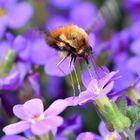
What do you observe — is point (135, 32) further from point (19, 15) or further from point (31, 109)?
point (31, 109)

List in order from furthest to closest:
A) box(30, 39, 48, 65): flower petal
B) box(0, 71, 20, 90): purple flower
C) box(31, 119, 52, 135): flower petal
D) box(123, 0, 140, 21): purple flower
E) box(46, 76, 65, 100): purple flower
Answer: box(123, 0, 140, 21): purple flower
box(46, 76, 65, 100): purple flower
box(30, 39, 48, 65): flower petal
box(0, 71, 20, 90): purple flower
box(31, 119, 52, 135): flower petal

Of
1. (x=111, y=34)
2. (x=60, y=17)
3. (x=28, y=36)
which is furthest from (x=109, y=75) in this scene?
(x=60, y=17)

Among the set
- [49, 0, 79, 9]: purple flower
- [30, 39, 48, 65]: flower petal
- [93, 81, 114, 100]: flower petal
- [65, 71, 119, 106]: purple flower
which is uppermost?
[49, 0, 79, 9]: purple flower

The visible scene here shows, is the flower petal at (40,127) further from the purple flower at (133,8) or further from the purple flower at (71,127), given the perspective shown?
the purple flower at (133,8)

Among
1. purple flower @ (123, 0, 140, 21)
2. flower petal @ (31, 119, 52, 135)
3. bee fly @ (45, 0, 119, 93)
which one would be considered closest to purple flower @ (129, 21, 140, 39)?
purple flower @ (123, 0, 140, 21)

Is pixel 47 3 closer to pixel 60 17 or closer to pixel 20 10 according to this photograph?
pixel 60 17

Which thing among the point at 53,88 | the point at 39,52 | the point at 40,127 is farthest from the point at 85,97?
the point at 53,88

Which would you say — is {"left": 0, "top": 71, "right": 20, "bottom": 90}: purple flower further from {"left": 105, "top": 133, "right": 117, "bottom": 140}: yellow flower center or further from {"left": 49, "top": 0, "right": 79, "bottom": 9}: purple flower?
{"left": 49, "top": 0, "right": 79, "bottom": 9}: purple flower
